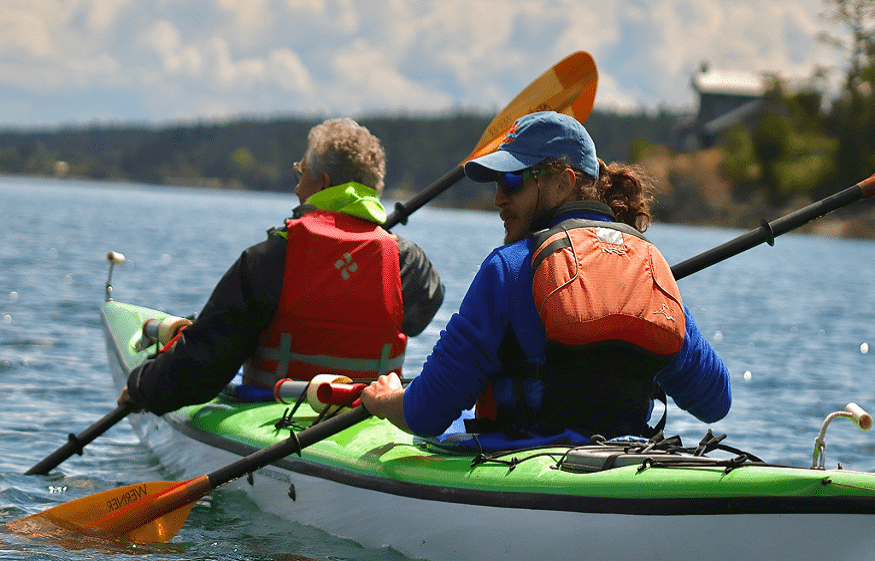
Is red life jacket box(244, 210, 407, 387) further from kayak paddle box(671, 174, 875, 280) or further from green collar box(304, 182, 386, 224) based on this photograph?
kayak paddle box(671, 174, 875, 280)

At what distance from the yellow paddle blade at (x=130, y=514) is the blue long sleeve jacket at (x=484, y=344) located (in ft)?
4.13

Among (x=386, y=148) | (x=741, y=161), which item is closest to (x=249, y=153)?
(x=386, y=148)

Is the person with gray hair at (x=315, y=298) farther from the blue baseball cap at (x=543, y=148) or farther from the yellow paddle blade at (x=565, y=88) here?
the blue baseball cap at (x=543, y=148)

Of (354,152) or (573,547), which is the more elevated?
(354,152)

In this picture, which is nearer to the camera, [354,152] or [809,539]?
[809,539]

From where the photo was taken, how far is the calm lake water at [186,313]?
4.12m

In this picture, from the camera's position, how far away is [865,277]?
25.1 meters

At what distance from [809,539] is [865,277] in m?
24.9

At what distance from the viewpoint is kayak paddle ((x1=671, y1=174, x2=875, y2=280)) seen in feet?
12.5

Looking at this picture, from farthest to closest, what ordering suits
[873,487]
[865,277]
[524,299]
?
Answer: 1. [865,277]
2. [524,299]
3. [873,487]

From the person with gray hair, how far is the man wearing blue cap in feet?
3.36

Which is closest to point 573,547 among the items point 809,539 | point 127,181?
point 809,539

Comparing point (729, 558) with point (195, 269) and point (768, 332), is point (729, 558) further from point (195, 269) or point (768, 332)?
point (195, 269)

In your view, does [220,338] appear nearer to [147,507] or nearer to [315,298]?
[315,298]
